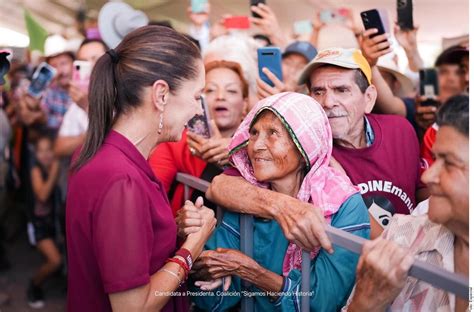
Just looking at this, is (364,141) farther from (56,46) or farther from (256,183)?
(56,46)

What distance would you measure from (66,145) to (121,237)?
1916 mm

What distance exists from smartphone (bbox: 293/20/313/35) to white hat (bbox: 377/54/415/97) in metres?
0.54

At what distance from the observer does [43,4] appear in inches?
105

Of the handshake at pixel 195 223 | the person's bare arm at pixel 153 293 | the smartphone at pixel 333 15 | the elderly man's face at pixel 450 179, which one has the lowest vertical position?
the person's bare arm at pixel 153 293

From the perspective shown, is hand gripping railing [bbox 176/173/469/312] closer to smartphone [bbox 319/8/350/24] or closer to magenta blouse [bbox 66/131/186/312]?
magenta blouse [bbox 66/131/186/312]

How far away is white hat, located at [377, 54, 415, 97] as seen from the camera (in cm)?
225

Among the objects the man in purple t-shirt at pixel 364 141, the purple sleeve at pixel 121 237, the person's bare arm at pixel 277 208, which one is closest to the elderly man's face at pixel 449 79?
the man in purple t-shirt at pixel 364 141

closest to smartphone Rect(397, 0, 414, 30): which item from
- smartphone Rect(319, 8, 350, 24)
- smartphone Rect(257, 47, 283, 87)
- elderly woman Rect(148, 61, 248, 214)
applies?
smartphone Rect(319, 8, 350, 24)

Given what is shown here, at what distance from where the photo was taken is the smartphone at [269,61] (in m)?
1.76

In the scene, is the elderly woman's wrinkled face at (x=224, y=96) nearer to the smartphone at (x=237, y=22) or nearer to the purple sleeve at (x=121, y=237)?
the smartphone at (x=237, y=22)

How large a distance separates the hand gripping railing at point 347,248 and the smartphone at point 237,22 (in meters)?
0.92

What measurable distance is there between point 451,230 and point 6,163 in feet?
8.47

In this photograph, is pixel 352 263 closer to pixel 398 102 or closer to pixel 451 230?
pixel 451 230

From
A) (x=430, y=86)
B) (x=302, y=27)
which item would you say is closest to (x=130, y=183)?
(x=430, y=86)
